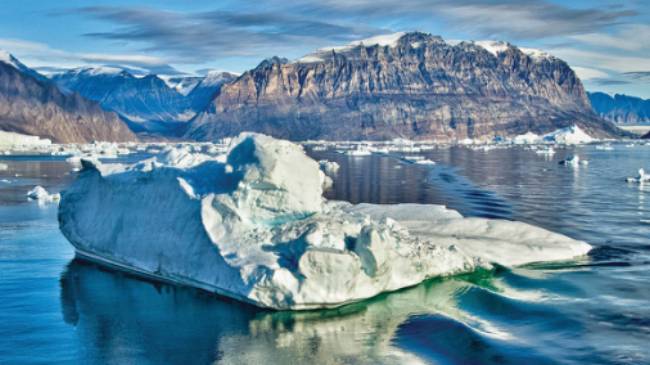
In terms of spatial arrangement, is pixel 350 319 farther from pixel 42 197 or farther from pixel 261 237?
pixel 42 197

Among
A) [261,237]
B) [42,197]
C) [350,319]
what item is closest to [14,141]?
[42,197]

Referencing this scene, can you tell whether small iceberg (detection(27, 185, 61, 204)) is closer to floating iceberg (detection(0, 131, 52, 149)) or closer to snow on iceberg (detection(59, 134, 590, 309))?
snow on iceberg (detection(59, 134, 590, 309))

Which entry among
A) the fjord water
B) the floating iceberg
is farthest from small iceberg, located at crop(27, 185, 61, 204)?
the floating iceberg

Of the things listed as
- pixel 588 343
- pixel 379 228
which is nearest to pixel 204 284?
pixel 379 228

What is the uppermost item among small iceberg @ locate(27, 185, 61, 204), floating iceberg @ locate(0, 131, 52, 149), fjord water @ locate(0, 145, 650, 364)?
floating iceberg @ locate(0, 131, 52, 149)

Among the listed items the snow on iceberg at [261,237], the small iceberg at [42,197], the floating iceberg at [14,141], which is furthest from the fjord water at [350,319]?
the floating iceberg at [14,141]

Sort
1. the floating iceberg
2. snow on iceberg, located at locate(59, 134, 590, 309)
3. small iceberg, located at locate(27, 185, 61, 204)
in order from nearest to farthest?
snow on iceberg, located at locate(59, 134, 590, 309)
small iceberg, located at locate(27, 185, 61, 204)
the floating iceberg

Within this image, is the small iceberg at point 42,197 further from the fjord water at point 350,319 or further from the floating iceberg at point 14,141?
the floating iceberg at point 14,141

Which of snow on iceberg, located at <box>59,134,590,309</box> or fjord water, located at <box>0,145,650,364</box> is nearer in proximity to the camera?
fjord water, located at <box>0,145,650,364</box>

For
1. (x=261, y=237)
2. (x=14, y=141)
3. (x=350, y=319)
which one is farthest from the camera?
(x=14, y=141)

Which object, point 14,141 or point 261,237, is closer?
point 261,237
